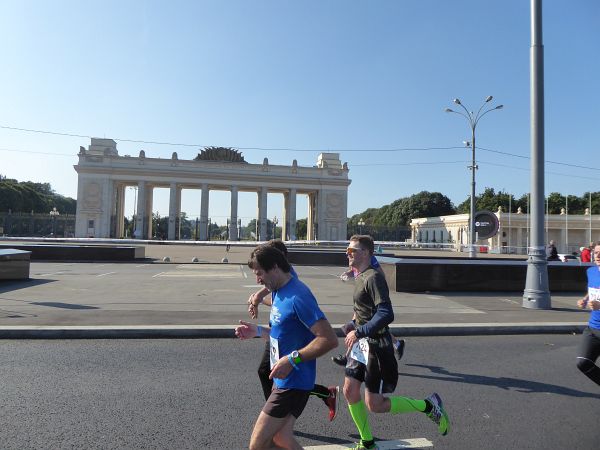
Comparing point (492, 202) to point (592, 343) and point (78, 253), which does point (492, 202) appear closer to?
point (78, 253)

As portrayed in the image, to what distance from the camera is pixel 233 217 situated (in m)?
84.3

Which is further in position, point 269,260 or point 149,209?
point 149,209

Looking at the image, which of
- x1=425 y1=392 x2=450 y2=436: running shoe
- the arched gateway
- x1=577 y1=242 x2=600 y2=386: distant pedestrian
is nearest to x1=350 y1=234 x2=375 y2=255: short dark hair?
x1=425 y1=392 x2=450 y2=436: running shoe

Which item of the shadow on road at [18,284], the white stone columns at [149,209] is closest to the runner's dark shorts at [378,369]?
the shadow on road at [18,284]

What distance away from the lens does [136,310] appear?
9430mm

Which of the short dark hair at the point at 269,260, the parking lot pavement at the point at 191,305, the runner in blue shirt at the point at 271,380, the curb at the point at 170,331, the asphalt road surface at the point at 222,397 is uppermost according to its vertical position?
the short dark hair at the point at 269,260

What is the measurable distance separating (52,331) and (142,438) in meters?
4.64

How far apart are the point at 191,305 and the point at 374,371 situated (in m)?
7.38

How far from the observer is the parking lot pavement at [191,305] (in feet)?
28.3

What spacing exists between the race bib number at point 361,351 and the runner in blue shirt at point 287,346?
89cm

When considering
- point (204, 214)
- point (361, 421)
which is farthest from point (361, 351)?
point (204, 214)

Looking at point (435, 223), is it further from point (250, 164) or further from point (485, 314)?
point (485, 314)

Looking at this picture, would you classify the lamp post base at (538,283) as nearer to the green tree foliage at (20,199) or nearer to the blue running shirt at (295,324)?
the blue running shirt at (295,324)

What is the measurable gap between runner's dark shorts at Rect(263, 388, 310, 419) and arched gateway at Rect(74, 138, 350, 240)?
261 feet
